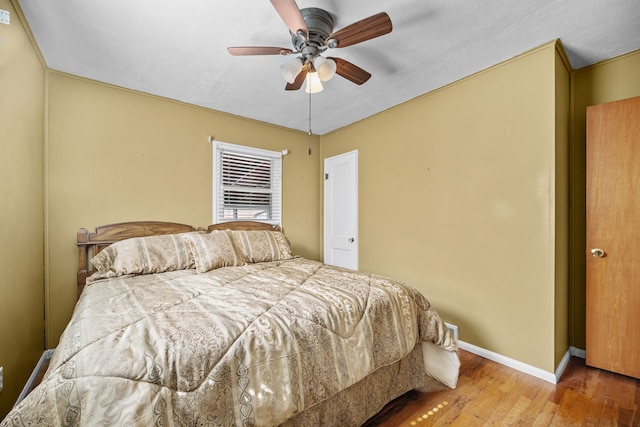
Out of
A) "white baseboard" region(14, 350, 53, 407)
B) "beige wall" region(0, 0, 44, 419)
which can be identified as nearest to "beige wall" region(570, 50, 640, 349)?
"beige wall" region(0, 0, 44, 419)

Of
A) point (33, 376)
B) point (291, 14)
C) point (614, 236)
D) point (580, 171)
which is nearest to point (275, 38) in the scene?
point (291, 14)

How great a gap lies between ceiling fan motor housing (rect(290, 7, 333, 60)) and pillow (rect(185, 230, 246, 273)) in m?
1.77

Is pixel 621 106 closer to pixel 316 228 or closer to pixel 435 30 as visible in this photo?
pixel 435 30

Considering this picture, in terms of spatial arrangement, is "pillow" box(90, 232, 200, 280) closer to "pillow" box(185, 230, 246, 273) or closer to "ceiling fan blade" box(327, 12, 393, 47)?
"pillow" box(185, 230, 246, 273)

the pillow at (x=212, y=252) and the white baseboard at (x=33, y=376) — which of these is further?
the pillow at (x=212, y=252)

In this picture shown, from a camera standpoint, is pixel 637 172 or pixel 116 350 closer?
pixel 116 350

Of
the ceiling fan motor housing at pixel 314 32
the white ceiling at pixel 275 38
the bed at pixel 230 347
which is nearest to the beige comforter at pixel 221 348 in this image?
the bed at pixel 230 347

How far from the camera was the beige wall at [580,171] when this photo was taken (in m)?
2.22

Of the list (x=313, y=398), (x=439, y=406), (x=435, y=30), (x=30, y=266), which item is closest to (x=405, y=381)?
(x=439, y=406)

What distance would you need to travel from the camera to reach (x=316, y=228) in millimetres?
4152

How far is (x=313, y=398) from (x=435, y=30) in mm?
2349

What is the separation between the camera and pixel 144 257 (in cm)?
230

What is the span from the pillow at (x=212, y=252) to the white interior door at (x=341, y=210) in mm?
1569

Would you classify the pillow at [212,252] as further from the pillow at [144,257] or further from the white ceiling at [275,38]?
the white ceiling at [275,38]
